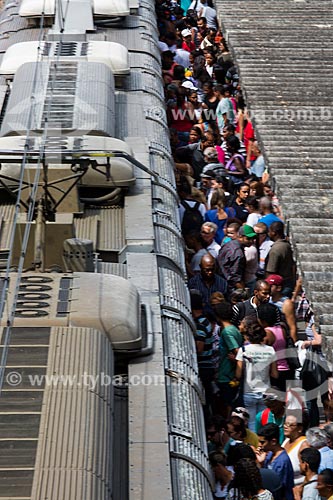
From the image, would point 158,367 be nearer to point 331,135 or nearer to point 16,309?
point 16,309

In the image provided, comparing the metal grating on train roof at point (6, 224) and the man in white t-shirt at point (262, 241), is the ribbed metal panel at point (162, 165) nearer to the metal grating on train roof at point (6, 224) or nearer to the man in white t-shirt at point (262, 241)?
the man in white t-shirt at point (262, 241)

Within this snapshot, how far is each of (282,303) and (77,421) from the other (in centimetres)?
495

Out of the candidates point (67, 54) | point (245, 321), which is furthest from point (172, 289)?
point (67, 54)

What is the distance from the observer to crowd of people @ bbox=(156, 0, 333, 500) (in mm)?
8430

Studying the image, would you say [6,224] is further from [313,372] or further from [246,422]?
[313,372]

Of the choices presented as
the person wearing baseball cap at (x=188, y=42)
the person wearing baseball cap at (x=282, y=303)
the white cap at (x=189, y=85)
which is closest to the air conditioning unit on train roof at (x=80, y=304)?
the person wearing baseball cap at (x=282, y=303)

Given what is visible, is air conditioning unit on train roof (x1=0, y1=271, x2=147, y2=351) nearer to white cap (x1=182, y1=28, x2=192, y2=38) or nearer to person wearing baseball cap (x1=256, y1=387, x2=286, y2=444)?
person wearing baseball cap (x1=256, y1=387, x2=286, y2=444)

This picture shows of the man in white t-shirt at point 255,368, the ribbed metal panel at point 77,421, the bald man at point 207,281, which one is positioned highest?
the bald man at point 207,281

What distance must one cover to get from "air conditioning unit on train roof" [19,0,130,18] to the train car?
1.34m

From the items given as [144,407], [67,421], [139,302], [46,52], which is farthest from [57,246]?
[46,52]

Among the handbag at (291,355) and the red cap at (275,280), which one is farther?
the red cap at (275,280)

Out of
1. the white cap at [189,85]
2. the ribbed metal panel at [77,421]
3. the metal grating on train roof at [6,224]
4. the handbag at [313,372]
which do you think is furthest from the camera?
the white cap at [189,85]

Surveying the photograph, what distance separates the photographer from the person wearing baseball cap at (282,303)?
1078 centimetres

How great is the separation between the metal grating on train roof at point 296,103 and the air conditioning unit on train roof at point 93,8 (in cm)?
180
